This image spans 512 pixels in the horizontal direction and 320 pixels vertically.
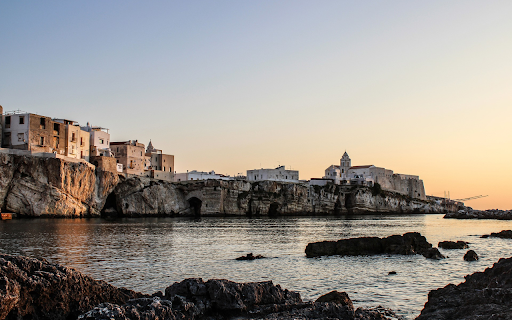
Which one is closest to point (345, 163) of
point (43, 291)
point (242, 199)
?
point (242, 199)

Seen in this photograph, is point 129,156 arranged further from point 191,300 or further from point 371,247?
point 191,300

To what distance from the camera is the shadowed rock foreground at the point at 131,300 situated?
794 cm

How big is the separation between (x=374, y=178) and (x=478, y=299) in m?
106

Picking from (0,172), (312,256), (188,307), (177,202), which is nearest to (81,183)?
(0,172)

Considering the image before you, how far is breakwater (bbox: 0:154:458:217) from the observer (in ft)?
184

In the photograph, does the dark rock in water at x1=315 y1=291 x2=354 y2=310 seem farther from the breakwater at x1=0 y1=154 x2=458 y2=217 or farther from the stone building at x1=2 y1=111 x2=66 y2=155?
the stone building at x1=2 y1=111 x2=66 y2=155

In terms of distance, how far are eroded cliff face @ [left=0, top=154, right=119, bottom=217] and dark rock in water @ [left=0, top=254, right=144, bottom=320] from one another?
5335 centimetres

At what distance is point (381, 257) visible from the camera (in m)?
23.5

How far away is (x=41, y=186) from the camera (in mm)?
56500

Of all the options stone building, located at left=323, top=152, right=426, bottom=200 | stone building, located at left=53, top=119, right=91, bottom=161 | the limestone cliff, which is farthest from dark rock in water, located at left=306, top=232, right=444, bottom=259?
stone building, located at left=323, top=152, right=426, bottom=200

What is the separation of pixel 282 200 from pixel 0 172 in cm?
5251

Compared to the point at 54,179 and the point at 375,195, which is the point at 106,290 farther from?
the point at 375,195

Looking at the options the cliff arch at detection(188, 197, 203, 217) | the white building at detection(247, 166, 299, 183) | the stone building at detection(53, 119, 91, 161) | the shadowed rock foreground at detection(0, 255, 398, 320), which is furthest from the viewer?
the white building at detection(247, 166, 299, 183)

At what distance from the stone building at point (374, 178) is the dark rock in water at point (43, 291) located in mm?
98060
